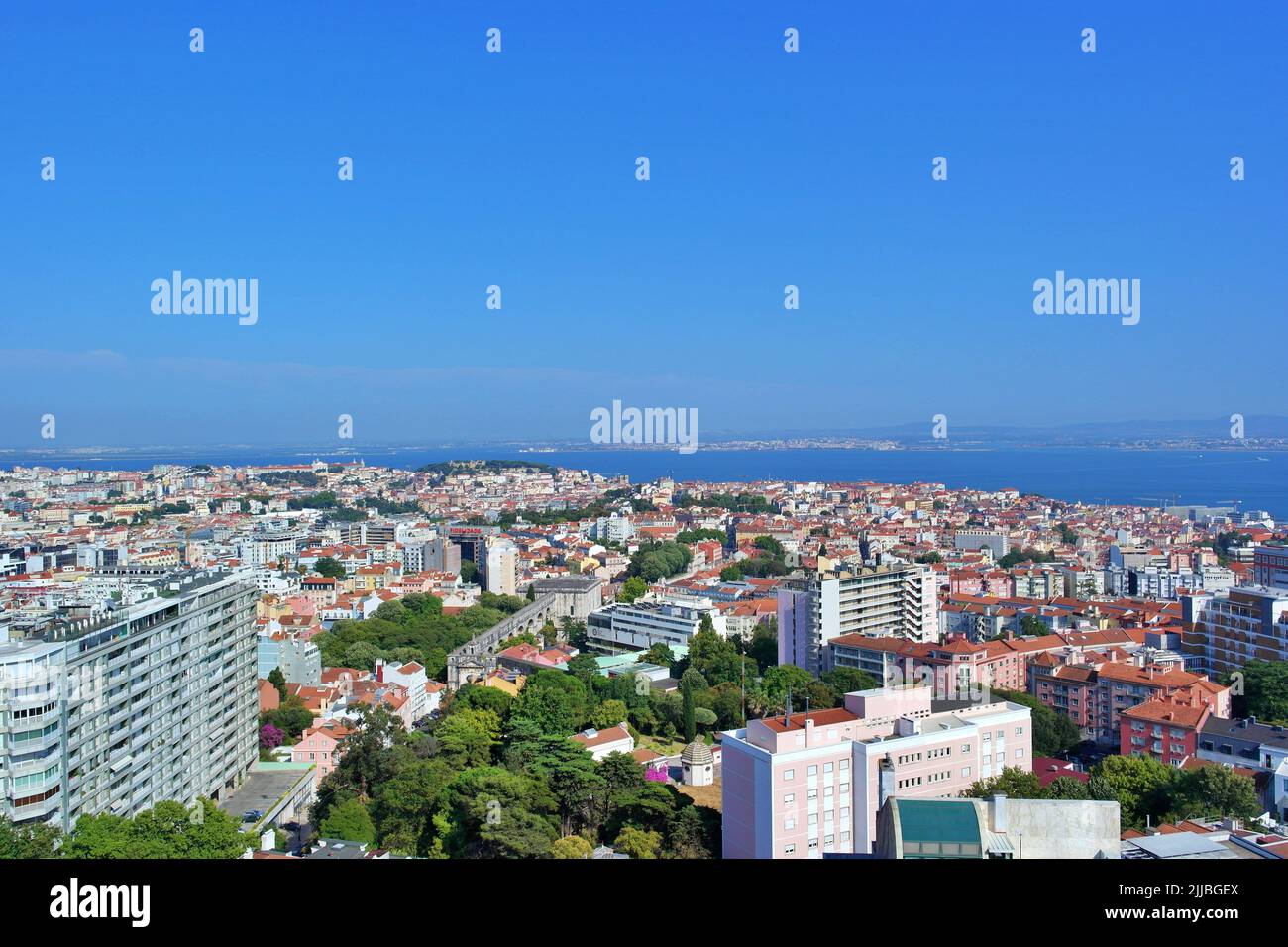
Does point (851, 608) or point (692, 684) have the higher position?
point (851, 608)

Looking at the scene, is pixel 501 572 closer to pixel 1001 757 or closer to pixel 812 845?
pixel 1001 757

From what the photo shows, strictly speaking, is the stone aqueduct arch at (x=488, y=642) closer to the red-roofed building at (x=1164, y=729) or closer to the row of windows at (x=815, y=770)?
the red-roofed building at (x=1164, y=729)

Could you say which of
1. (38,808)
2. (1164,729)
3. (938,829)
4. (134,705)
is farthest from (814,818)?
(134,705)
